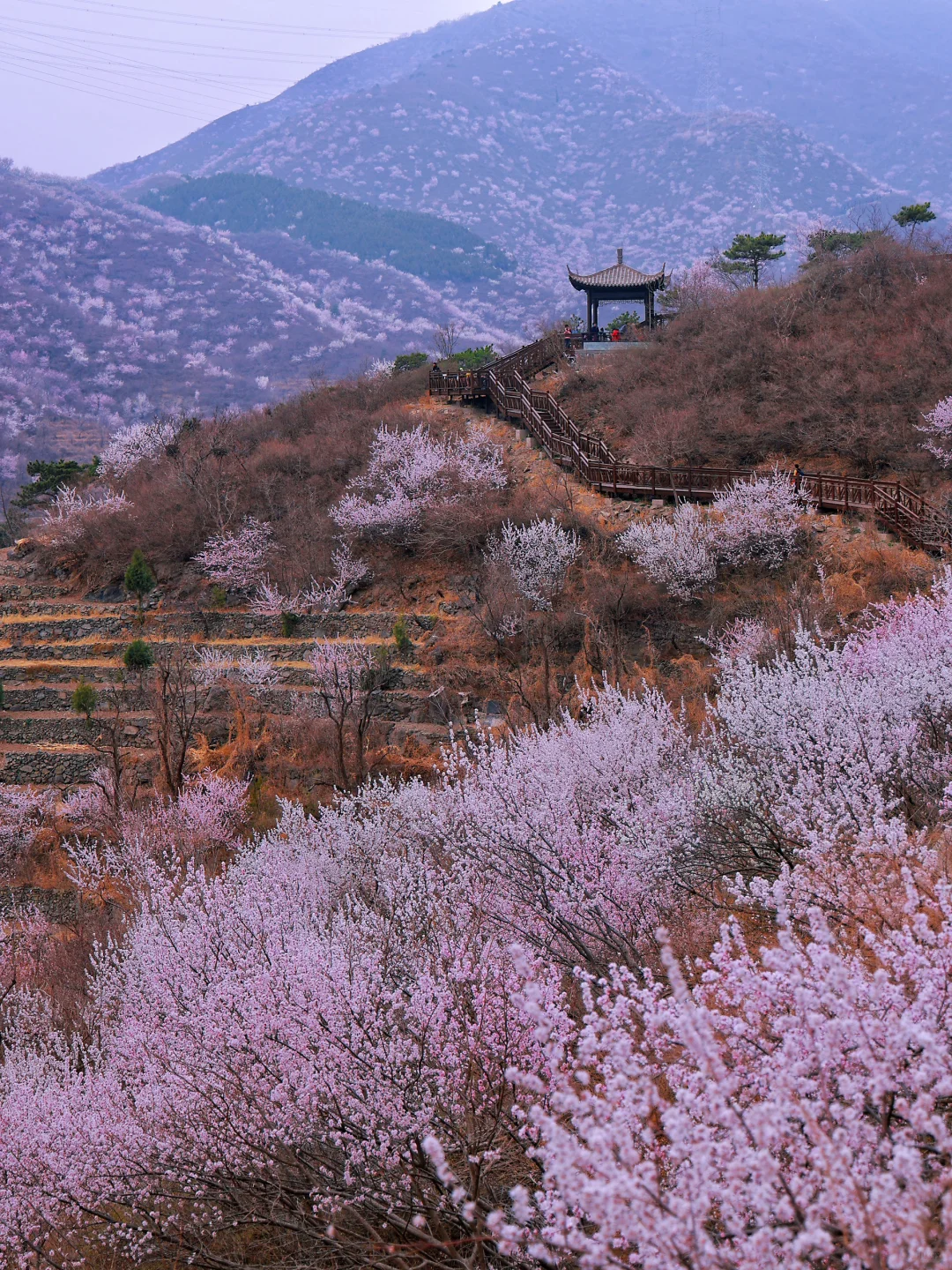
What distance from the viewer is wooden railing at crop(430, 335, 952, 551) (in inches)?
861

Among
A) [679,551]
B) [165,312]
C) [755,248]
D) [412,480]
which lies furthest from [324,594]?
[165,312]

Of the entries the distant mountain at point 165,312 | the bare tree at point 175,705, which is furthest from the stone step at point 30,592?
the distant mountain at point 165,312

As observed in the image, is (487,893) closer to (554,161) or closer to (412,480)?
(412,480)

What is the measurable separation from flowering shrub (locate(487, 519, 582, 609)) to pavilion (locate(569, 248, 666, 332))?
16.6 m

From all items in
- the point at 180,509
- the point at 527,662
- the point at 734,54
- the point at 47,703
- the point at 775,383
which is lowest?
the point at 47,703

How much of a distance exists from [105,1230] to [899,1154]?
707 centimetres

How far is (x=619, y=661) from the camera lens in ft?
71.1

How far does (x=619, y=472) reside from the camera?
2848 cm

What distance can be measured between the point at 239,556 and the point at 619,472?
13757 millimetres

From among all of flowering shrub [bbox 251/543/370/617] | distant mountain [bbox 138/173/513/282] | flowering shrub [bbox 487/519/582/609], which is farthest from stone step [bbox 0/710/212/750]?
distant mountain [bbox 138/173/513/282]

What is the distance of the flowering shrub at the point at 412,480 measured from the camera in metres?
30.8

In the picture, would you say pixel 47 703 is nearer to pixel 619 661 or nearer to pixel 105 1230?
pixel 619 661

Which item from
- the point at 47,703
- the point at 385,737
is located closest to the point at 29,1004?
the point at 385,737

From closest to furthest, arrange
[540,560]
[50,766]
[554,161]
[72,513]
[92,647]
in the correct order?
[540,560] → [50,766] → [92,647] → [72,513] → [554,161]
